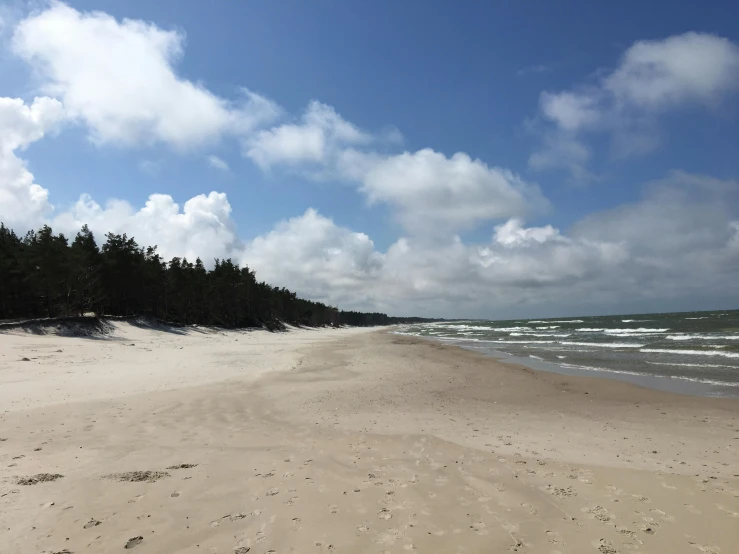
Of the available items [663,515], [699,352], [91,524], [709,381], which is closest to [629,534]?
[663,515]

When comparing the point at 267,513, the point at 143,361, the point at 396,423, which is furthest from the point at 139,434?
the point at 143,361

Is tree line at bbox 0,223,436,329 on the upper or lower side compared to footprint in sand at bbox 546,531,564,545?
upper

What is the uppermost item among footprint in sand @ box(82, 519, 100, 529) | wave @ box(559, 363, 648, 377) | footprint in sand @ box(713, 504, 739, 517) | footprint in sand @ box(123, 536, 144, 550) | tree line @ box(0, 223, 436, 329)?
tree line @ box(0, 223, 436, 329)

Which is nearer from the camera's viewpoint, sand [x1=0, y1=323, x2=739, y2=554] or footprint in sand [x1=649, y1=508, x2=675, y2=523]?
sand [x1=0, y1=323, x2=739, y2=554]

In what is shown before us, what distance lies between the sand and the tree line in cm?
3902

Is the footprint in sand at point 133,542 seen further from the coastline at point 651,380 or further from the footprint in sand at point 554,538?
the coastline at point 651,380

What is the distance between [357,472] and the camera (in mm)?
7250

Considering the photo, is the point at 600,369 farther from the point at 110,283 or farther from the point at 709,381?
the point at 110,283

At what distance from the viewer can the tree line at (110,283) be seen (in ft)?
150

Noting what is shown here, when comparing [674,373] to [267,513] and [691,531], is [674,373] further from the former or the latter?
[267,513]

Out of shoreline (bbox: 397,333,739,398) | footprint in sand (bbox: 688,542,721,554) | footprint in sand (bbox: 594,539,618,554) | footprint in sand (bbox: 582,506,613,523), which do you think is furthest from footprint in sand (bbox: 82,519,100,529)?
shoreline (bbox: 397,333,739,398)

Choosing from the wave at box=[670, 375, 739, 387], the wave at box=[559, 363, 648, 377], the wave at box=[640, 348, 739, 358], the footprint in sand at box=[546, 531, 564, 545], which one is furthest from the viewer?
the wave at box=[640, 348, 739, 358]

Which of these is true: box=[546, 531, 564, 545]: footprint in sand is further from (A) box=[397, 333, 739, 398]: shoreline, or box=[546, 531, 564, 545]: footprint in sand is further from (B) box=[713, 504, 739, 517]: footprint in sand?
(A) box=[397, 333, 739, 398]: shoreline

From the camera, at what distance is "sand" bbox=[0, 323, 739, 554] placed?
5.04 metres
